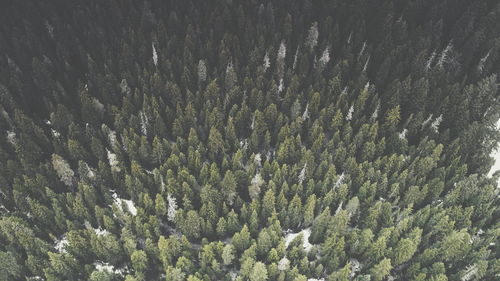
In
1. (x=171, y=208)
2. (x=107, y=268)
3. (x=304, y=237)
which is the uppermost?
(x=171, y=208)

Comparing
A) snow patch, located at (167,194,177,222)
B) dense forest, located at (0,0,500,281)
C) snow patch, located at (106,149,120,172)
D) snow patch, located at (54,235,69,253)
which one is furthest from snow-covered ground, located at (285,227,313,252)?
snow patch, located at (54,235,69,253)

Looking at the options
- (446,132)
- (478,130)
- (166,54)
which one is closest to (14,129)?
(166,54)

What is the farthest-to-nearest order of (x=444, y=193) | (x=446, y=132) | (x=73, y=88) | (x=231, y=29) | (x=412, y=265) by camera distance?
(x=231, y=29) < (x=73, y=88) < (x=446, y=132) < (x=444, y=193) < (x=412, y=265)

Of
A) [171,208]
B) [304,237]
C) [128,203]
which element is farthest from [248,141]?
[128,203]

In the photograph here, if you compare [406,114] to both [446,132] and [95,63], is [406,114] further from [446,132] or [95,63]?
[95,63]

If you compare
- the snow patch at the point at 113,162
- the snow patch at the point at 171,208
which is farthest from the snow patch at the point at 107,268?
the snow patch at the point at 113,162

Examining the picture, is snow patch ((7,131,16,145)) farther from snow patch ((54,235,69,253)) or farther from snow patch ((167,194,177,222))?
snow patch ((167,194,177,222))

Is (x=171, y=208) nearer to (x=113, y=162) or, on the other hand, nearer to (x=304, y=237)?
(x=113, y=162)

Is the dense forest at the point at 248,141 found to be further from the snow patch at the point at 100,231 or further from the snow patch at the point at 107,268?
the snow patch at the point at 100,231
